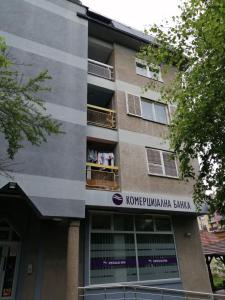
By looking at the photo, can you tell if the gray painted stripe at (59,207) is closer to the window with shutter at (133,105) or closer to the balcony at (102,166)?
the balcony at (102,166)

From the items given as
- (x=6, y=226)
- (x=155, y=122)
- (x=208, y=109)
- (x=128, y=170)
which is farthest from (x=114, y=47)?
(x=6, y=226)

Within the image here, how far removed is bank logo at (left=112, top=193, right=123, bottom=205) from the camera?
9.66m

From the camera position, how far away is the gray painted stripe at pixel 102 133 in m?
11.2

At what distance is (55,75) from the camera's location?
10.9 metres

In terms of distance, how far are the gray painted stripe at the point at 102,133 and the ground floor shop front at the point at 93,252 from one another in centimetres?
329

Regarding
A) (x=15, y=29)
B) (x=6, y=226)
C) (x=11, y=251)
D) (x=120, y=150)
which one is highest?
(x=15, y=29)

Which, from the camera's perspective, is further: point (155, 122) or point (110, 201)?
point (155, 122)

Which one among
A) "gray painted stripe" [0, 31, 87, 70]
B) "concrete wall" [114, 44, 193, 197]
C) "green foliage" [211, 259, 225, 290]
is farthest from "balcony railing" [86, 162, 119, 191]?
"green foliage" [211, 259, 225, 290]

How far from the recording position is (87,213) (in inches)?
400

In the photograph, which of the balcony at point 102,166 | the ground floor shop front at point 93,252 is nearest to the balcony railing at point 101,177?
the balcony at point 102,166

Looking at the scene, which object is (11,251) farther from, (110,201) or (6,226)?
(110,201)

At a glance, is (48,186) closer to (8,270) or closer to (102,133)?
(8,270)

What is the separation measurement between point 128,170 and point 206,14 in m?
6.55

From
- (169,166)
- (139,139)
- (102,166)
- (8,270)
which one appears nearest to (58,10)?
(139,139)
